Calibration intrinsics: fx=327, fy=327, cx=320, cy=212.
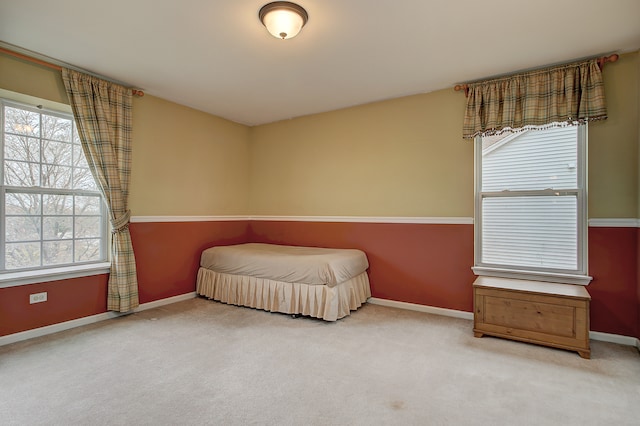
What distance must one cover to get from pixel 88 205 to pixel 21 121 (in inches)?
36.9

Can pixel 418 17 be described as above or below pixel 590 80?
above

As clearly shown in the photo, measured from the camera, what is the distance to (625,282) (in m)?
2.82

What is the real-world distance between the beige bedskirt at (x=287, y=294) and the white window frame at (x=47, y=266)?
1.19m

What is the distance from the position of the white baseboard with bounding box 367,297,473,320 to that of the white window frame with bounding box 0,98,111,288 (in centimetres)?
305

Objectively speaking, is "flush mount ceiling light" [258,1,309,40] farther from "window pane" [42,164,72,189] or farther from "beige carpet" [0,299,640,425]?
"window pane" [42,164,72,189]

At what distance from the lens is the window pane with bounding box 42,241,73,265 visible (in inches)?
124

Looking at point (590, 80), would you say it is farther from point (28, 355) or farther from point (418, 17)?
point (28, 355)

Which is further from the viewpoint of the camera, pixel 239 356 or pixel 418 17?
pixel 239 356

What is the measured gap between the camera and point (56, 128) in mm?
3254

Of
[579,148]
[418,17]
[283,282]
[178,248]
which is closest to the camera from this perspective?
[418,17]

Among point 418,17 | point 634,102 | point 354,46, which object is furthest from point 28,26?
point 634,102

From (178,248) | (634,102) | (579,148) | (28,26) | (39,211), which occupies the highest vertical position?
(28,26)

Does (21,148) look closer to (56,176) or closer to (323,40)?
(56,176)

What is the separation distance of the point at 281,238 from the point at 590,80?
3.92 metres
